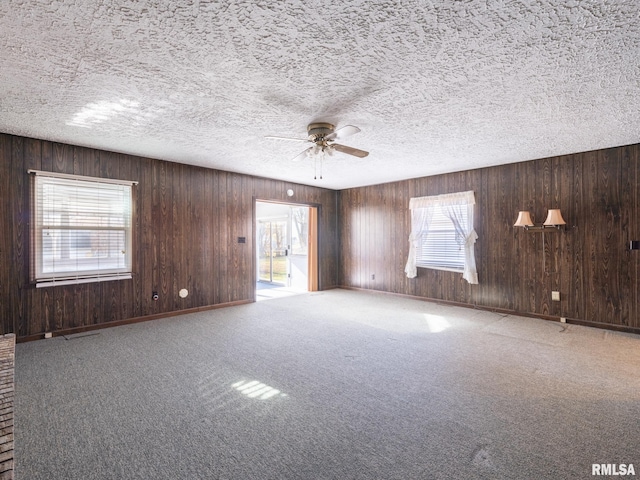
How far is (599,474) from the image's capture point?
1.63 metres

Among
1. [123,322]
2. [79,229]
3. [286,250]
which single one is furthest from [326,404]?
[286,250]

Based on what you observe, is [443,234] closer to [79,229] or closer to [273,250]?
[273,250]

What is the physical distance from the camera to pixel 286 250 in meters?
8.48

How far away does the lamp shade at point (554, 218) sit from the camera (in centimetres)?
436

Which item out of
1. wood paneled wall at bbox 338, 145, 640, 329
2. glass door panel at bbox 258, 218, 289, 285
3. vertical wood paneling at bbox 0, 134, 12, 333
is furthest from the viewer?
glass door panel at bbox 258, 218, 289, 285

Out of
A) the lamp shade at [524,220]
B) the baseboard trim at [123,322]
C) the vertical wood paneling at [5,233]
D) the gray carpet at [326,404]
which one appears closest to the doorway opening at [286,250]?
the baseboard trim at [123,322]

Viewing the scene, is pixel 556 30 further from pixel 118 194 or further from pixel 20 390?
pixel 118 194

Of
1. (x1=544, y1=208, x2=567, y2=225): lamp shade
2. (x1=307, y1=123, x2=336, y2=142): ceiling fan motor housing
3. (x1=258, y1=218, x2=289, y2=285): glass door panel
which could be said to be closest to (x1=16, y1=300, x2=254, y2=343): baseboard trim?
(x1=258, y1=218, x2=289, y2=285): glass door panel

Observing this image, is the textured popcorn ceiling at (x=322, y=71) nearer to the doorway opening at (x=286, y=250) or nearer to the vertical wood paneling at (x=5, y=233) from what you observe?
the vertical wood paneling at (x=5, y=233)

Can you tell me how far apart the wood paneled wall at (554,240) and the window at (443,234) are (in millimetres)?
141

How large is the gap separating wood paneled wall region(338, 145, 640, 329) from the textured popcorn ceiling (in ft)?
2.28

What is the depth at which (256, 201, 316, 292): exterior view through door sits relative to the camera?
7871 mm

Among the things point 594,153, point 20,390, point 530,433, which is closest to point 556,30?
point 530,433

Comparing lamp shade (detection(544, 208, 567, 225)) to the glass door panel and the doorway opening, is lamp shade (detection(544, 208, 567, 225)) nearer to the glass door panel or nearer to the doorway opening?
the doorway opening
